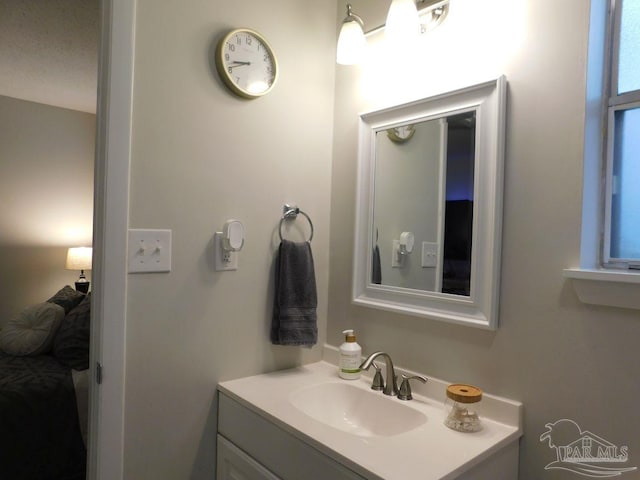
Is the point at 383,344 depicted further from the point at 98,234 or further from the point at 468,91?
the point at 98,234

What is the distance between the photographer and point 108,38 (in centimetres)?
109

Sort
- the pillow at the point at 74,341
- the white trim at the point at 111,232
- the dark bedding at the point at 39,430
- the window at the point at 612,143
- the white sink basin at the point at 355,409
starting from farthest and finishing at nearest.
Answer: the pillow at the point at 74,341 → the dark bedding at the point at 39,430 → the white sink basin at the point at 355,409 → the white trim at the point at 111,232 → the window at the point at 612,143

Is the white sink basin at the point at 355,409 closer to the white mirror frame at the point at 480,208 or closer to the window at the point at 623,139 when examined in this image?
the white mirror frame at the point at 480,208

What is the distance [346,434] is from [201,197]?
802 millimetres

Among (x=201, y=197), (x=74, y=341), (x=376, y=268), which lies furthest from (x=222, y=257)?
(x=74, y=341)

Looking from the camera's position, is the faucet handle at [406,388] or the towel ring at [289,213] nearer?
Answer: the faucet handle at [406,388]

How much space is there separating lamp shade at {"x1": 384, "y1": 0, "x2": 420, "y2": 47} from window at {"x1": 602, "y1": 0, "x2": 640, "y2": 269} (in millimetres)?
504

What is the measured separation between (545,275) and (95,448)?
50.7 inches

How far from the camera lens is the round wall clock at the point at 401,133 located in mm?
1355

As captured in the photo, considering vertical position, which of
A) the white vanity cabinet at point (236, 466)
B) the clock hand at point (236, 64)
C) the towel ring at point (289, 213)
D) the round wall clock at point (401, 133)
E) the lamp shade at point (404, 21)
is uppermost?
the lamp shade at point (404, 21)

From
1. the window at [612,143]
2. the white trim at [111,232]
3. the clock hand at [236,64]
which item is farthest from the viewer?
the clock hand at [236,64]

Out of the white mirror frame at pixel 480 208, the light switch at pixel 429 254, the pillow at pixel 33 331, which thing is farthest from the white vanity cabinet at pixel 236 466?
the pillow at pixel 33 331

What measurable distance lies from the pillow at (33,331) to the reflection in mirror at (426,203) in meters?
2.19

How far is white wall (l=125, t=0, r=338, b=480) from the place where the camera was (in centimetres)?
116
